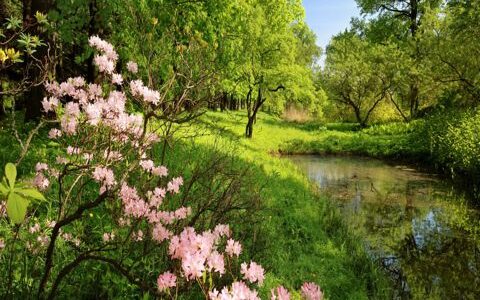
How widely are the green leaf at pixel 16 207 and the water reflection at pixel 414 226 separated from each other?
6655 millimetres

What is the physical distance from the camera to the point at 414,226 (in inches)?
414

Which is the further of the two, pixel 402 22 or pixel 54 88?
pixel 402 22

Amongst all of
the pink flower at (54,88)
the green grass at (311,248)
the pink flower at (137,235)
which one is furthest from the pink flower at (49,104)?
the green grass at (311,248)

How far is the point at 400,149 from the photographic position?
2189 centimetres

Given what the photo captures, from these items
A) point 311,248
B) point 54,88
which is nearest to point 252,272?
point 54,88

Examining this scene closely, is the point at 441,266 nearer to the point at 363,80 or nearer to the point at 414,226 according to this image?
the point at 414,226

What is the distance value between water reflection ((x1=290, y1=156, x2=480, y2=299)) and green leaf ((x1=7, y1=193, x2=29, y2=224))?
6.65 metres

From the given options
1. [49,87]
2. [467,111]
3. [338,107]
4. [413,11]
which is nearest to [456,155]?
[467,111]

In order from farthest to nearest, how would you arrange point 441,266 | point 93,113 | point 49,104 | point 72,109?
1. point 441,266
2. point 49,104
3. point 72,109
4. point 93,113


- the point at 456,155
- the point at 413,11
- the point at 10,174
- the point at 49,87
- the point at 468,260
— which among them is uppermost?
the point at 413,11

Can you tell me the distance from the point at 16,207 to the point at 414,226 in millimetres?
10554

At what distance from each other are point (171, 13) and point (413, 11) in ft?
103

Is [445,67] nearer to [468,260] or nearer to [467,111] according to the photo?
[467,111]

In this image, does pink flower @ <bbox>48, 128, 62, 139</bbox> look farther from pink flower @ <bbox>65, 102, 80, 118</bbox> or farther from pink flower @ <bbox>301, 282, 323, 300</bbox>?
pink flower @ <bbox>301, 282, 323, 300</bbox>
